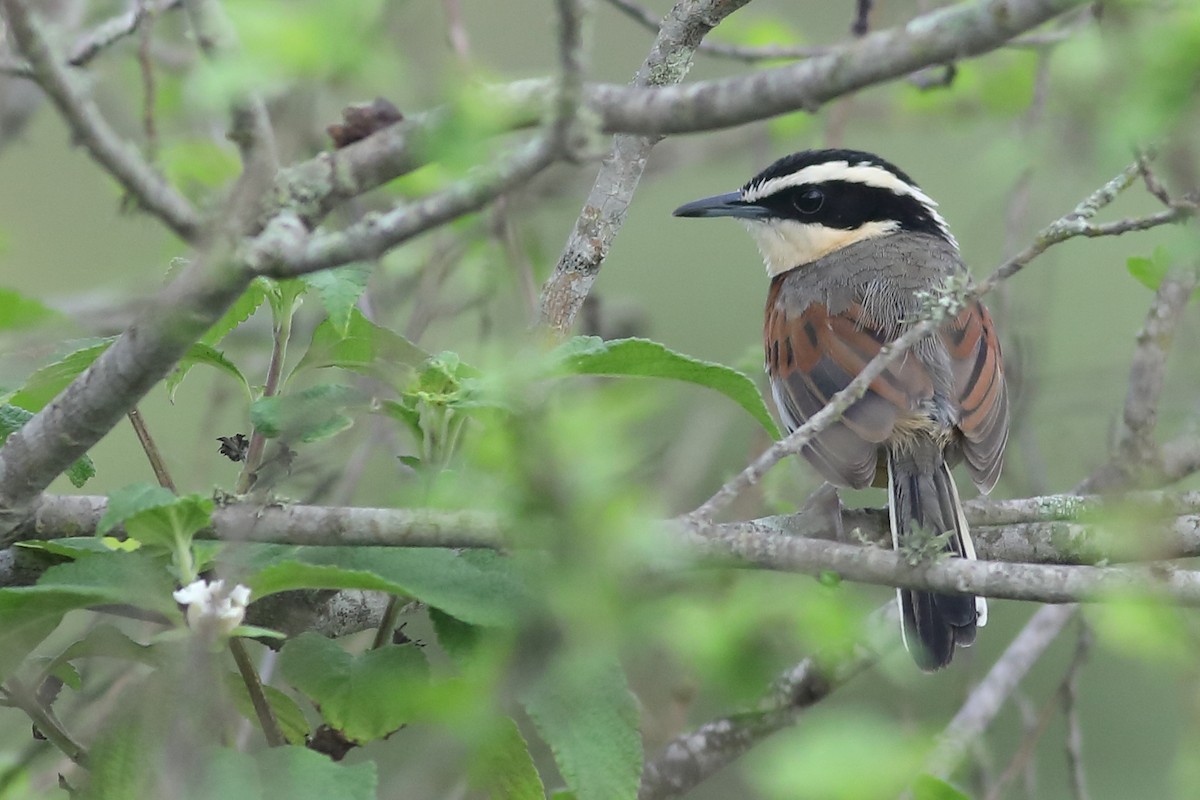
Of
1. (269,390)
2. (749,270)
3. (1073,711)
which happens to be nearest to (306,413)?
(269,390)

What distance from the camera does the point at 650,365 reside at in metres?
3.14

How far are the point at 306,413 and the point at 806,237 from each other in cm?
398

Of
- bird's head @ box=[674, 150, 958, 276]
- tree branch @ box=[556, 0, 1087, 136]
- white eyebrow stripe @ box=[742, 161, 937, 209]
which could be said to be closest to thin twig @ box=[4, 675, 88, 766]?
A: tree branch @ box=[556, 0, 1087, 136]

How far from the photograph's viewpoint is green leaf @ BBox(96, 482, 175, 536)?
2539 millimetres

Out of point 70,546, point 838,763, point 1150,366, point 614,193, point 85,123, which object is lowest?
point 838,763

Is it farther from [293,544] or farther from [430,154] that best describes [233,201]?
[293,544]

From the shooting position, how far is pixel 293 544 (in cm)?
286

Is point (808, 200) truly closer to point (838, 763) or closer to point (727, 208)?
point (727, 208)

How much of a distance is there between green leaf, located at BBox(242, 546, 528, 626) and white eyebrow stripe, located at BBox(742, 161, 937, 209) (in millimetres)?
3665

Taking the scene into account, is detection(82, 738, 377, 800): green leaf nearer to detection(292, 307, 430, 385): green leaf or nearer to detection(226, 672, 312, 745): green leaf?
detection(226, 672, 312, 745): green leaf

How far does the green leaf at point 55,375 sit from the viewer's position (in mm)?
3092

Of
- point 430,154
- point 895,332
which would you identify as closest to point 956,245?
point 895,332

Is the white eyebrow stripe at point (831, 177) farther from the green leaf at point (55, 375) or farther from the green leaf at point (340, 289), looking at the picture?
the green leaf at point (55, 375)

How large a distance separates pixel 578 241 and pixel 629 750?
168 cm
